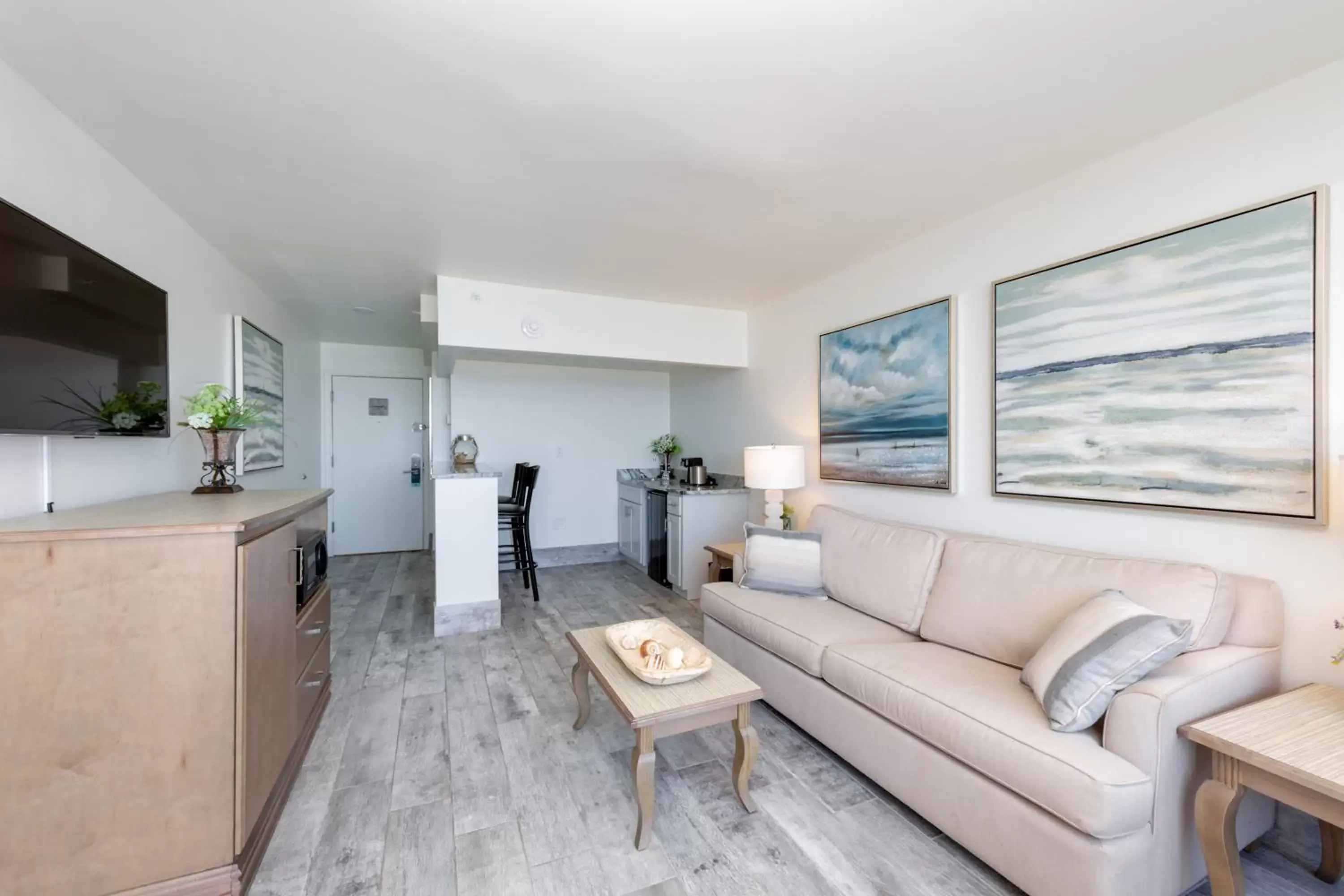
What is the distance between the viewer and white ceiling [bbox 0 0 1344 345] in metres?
1.37

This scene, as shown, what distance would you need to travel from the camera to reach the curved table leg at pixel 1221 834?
1270mm

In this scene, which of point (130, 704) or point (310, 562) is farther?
point (310, 562)

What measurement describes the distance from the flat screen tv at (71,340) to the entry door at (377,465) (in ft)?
12.4

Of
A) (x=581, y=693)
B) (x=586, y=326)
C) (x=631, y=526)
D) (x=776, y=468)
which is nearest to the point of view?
(x=581, y=693)

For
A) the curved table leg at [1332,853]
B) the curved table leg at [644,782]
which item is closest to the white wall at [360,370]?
the curved table leg at [644,782]

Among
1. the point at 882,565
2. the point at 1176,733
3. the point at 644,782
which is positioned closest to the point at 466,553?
the point at 644,782

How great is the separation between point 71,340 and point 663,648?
2.10 meters

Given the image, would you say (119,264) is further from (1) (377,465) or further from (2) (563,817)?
(1) (377,465)

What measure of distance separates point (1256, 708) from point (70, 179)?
3953 millimetres

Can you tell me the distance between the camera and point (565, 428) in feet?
18.0

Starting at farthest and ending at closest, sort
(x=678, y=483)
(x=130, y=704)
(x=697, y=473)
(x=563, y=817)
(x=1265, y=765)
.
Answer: (x=678, y=483), (x=697, y=473), (x=563, y=817), (x=130, y=704), (x=1265, y=765)

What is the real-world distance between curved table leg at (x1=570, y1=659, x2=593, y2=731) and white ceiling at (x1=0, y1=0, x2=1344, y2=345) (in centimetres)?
210

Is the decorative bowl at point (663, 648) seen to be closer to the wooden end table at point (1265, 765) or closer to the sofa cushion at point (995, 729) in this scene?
the sofa cushion at point (995, 729)

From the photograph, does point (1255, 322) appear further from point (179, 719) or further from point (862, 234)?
point (179, 719)
